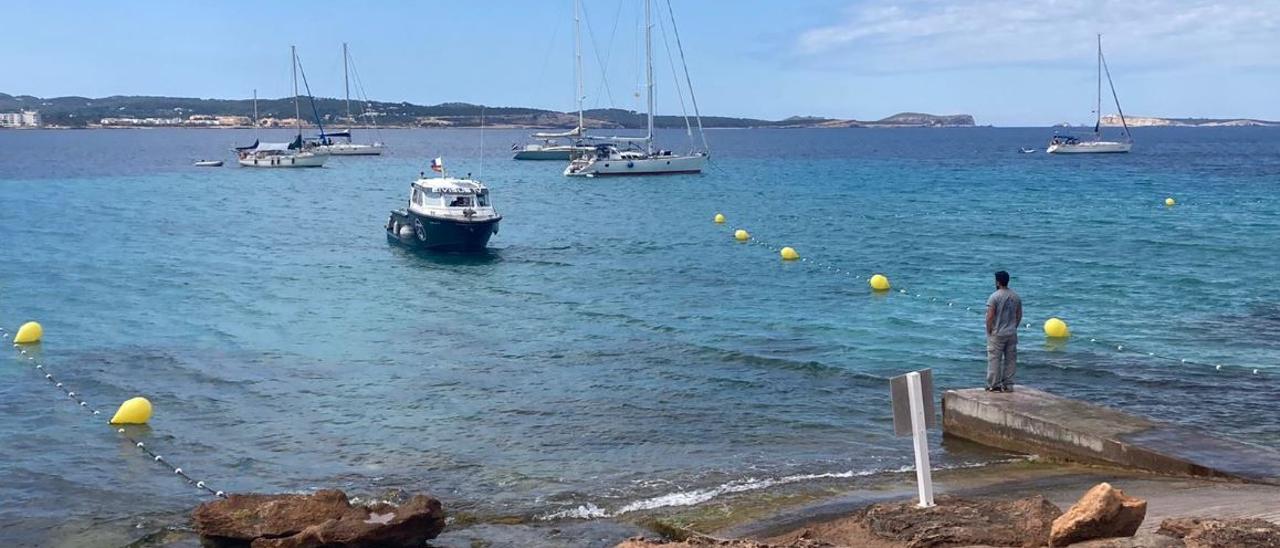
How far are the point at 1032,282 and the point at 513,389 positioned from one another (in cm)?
1810

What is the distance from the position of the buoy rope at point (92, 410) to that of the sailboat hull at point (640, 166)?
58958mm

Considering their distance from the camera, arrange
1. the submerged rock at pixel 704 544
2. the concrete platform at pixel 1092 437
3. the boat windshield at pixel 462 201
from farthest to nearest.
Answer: the boat windshield at pixel 462 201 → the concrete platform at pixel 1092 437 → the submerged rock at pixel 704 544

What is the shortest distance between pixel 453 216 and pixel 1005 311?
2706 centimetres

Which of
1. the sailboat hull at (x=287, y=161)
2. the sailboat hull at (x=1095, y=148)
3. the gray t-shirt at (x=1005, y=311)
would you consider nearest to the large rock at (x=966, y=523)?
the gray t-shirt at (x=1005, y=311)

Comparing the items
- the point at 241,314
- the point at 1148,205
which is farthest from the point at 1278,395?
the point at 1148,205

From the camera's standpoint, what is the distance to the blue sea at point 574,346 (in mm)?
16625

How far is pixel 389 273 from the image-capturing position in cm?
3909

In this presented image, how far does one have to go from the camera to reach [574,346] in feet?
84.2

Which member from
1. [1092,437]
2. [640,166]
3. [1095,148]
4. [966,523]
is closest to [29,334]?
[1092,437]

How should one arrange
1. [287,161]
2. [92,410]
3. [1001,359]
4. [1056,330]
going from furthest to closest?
[287,161]
[1056,330]
[92,410]
[1001,359]

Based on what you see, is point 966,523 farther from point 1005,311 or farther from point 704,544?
point 1005,311

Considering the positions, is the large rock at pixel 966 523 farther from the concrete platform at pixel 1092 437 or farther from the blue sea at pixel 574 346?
the concrete platform at pixel 1092 437

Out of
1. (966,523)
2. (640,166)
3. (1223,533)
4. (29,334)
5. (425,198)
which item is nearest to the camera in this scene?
(1223,533)

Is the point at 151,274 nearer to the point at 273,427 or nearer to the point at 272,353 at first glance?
the point at 272,353
